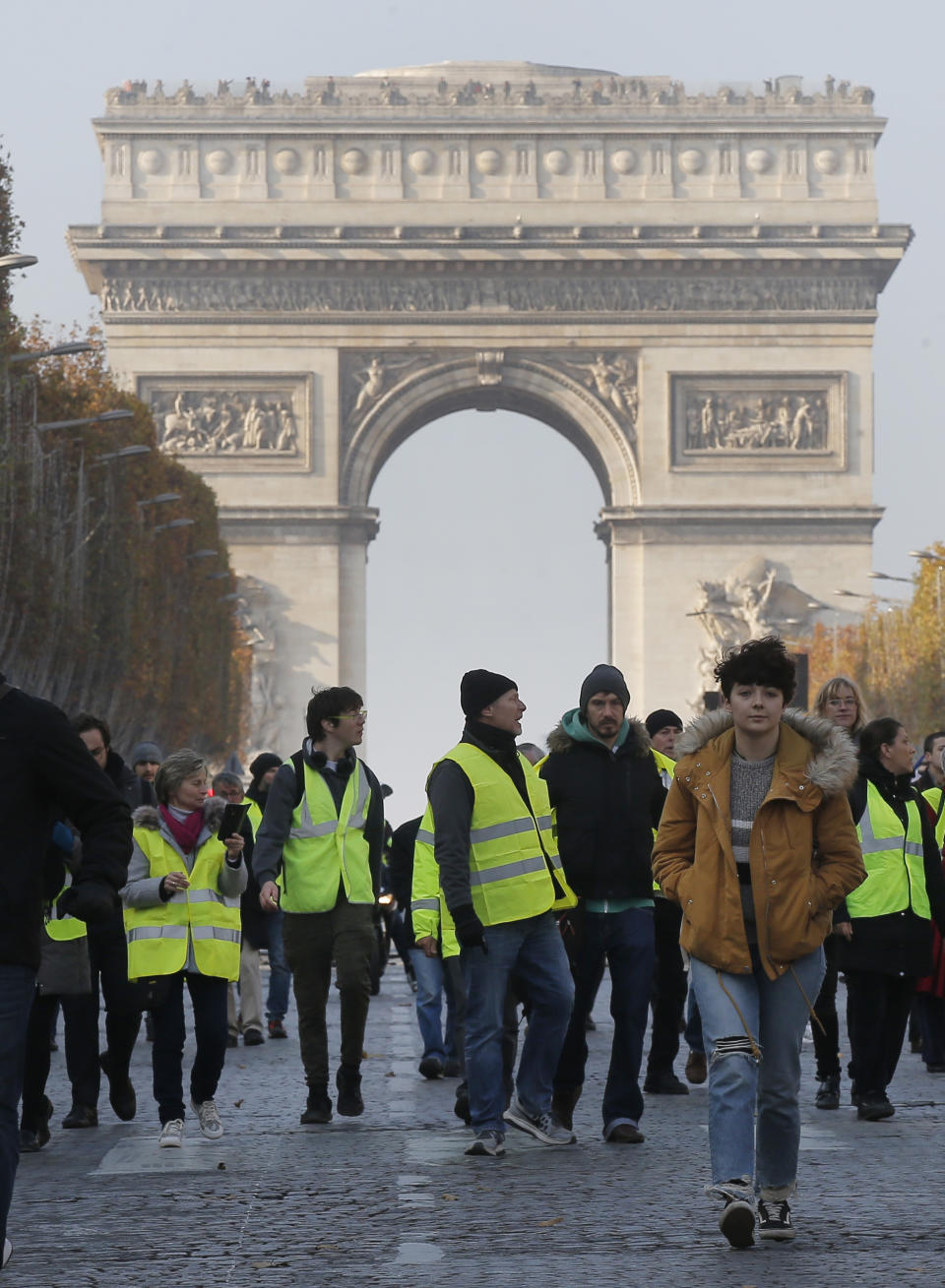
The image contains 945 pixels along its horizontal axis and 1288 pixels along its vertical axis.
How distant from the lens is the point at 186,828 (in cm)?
1162

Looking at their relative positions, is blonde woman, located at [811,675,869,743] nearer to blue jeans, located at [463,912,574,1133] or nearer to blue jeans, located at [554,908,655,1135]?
blue jeans, located at [554,908,655,1135]

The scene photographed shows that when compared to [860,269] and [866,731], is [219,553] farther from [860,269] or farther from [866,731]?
[866,731]

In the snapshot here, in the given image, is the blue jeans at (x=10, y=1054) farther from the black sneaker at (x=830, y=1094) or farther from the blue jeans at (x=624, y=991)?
the black sneaker at (x=830, y=1094)

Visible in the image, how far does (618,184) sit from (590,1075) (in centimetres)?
4290

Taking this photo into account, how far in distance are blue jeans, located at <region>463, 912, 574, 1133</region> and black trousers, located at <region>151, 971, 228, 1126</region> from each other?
106 centimetres

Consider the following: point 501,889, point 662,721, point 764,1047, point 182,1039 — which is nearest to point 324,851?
point 182,1039

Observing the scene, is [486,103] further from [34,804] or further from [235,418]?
[34,804]

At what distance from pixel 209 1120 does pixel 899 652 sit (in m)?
45.7

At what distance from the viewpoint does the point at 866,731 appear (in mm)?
12266

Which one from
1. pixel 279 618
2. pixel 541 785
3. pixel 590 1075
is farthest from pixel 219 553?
pixel 541 785

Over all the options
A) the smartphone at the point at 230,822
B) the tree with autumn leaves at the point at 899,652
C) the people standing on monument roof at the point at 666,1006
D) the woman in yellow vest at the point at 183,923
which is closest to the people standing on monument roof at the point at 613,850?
the smartphone at the point at 230,822

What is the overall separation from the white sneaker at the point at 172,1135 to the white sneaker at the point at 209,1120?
221 mm

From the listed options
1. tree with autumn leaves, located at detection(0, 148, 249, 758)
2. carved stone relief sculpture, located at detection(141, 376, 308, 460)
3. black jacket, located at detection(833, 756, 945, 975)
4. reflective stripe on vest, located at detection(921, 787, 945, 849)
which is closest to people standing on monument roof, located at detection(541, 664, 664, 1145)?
black jacket, located at detection(833, 756, 945, 975)

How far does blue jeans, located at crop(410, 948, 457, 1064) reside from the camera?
14766 mm
